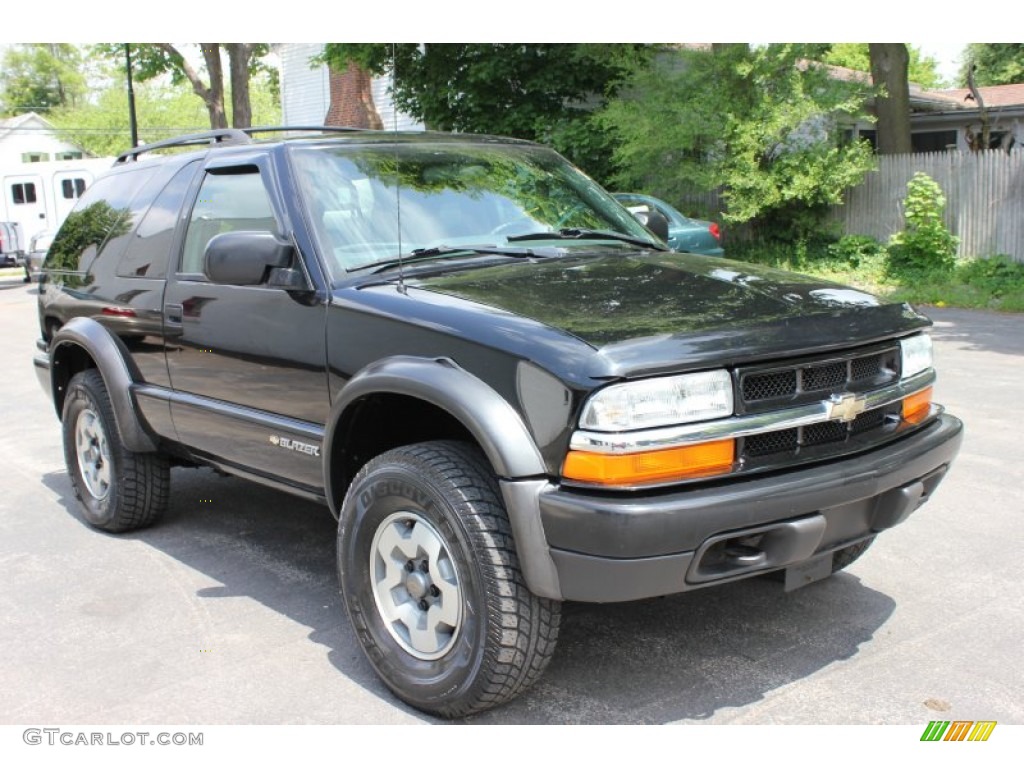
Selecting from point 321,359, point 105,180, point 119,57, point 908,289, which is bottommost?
point 908,289

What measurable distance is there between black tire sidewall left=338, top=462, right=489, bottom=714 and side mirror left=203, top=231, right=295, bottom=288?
0.91 metres

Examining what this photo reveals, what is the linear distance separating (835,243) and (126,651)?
16020 millimetres

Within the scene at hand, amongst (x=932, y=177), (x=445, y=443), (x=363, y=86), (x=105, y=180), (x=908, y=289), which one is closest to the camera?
(x=445, y=443)

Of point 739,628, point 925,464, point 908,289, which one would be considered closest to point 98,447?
point 739,628

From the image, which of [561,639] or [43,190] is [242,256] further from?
[43,190]

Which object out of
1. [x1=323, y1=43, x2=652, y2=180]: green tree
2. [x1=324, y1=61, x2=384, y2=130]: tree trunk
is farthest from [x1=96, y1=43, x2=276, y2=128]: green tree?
[x1=323, y1=43, x2=652, y2=180]: green tree

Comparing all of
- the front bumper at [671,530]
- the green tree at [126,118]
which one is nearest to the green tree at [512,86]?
the front bumper at [671,530]

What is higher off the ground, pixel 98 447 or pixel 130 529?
pixel 98 447

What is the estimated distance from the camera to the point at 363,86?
28.1m

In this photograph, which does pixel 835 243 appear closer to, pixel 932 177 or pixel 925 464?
pixel 932 177

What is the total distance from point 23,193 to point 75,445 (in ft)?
91.9

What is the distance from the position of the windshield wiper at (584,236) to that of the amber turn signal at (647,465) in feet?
4.94

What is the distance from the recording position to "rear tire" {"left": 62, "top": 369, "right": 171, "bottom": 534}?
5.24m

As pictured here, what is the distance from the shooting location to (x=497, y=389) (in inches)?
125
